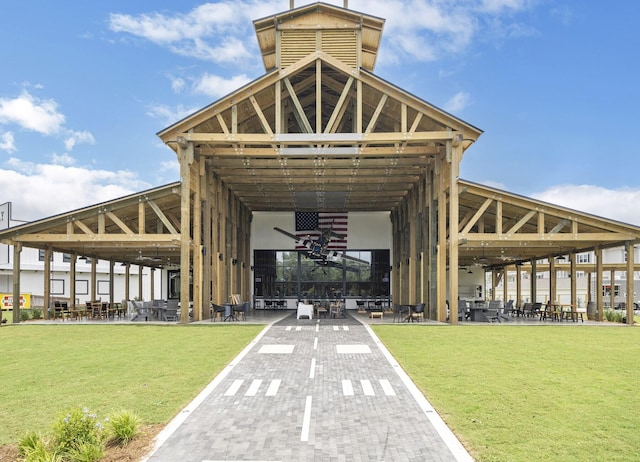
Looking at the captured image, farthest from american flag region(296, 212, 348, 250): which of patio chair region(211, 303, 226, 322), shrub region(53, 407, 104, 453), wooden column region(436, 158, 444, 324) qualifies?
shrub region(53, 407, 104, 453)

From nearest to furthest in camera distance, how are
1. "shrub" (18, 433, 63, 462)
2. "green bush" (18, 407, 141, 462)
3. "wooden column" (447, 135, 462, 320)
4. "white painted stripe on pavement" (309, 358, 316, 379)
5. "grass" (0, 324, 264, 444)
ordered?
"shrub" (18, 433, 63, 462) → "green bush" (18, 407, 141, 462) → "grass" (0, 324, 264, 444) → "white painted stripe on pavement" (309, 358, 316, 379) → "wooden column" (447, 135, 462, 320)

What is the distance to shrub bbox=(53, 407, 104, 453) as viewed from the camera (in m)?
5.25

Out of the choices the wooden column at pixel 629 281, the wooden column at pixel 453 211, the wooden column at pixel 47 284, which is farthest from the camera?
the wooden column at pixel 47 284

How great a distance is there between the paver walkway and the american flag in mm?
23773

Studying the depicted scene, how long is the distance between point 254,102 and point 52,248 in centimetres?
1089

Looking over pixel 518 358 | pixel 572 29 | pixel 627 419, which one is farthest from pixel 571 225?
pixel 627 419

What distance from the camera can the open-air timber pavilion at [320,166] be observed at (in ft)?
64.1

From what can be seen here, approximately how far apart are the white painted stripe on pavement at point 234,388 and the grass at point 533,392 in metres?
2.77

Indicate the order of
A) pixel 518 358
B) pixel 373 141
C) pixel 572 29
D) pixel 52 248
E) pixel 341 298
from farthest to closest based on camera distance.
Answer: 1. pixel 341 298
2. pixel 52 248
3. pixel 373 141
4. pixel 572 29
5. pixel 518 358

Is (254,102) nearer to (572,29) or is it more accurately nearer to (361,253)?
(572,29)

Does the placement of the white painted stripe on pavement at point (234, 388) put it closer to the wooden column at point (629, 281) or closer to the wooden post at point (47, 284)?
the wooden post at point (47, 284)

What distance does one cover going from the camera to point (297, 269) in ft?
115

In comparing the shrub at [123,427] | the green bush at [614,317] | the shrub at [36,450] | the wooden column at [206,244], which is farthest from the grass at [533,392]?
the wooden column at [206,244]

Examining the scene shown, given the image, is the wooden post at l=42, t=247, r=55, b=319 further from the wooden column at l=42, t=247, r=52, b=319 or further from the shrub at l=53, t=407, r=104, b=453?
the shrub at l=53, t=407, r=104, b=453
